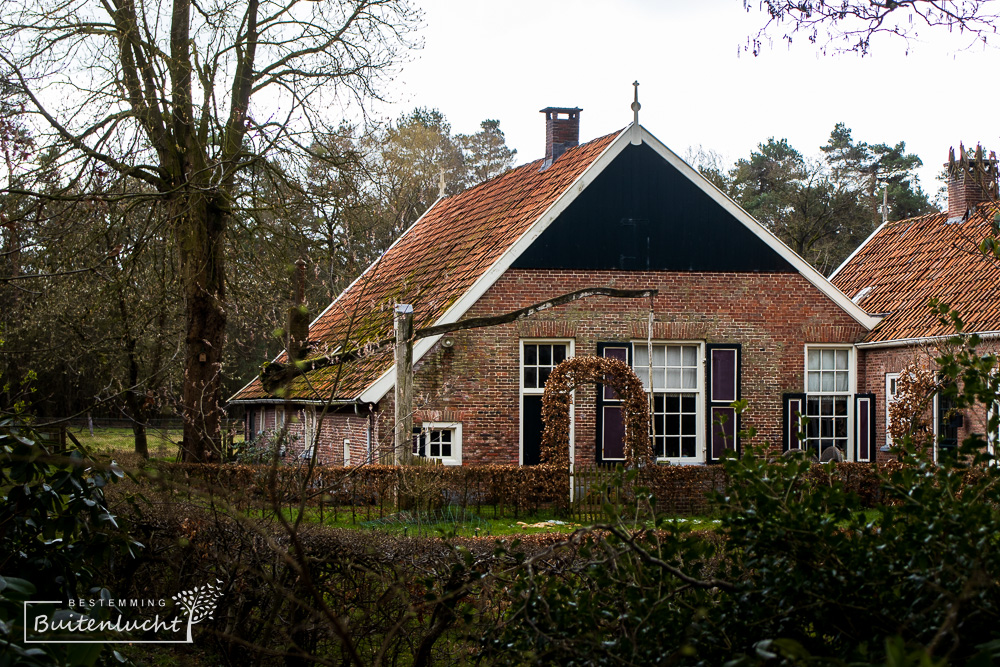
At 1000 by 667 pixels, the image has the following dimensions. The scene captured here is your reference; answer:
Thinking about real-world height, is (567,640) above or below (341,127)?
below

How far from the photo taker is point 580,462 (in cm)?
1747

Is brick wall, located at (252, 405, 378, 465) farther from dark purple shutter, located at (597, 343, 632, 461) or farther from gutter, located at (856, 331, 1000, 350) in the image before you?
gutter, located at (856, 331, 1000, 350)

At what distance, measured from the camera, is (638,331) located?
1789 centimetres

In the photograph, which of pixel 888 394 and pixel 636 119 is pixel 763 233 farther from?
pixel 888 394

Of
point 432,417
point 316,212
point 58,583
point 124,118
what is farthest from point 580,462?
point 58,583

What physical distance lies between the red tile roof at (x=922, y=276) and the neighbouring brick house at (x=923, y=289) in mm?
19

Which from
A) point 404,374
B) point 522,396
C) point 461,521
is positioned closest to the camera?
point 461,521

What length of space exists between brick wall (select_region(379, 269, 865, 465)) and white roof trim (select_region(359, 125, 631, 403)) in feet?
0.66

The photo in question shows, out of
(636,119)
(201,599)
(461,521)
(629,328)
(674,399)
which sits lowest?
(461,521)

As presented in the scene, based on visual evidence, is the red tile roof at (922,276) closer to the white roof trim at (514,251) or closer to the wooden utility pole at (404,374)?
the white roof trim at (514,251)

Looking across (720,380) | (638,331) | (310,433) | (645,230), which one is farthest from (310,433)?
(720,380)

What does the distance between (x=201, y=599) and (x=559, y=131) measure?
52.9 feet

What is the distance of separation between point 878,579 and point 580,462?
1423 centimetres

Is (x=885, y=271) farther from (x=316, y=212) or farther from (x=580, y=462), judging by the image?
(x=316, y=212)
